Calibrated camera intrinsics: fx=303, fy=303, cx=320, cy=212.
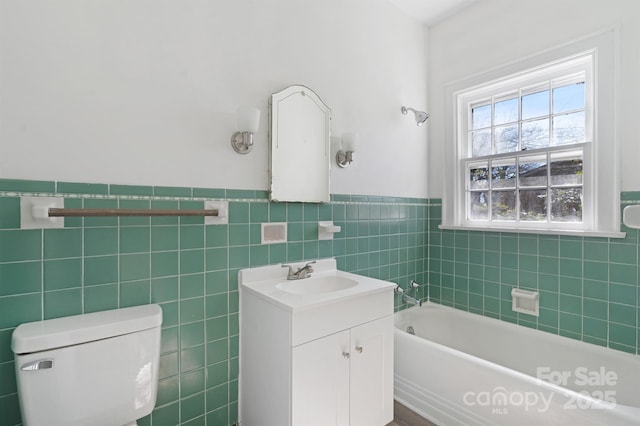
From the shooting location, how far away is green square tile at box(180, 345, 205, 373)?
1.46 meters

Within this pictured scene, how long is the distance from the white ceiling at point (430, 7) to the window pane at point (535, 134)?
109 centimetres

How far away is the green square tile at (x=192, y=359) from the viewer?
1456 mm

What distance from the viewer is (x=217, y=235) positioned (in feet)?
5.09

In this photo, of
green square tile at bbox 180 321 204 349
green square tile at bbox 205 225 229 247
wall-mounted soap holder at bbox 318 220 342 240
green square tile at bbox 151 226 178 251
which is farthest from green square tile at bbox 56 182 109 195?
wall-mounted soap holder at bbox 318 220 342 240

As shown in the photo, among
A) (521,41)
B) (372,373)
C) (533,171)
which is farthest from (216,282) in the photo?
(521,41)

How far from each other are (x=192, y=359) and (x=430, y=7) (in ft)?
9.81

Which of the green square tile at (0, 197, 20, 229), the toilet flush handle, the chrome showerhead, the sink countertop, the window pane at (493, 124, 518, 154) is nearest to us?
the toilet flush handle

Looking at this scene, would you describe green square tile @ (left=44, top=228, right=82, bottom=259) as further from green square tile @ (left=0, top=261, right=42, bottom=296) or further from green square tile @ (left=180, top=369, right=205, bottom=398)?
green square tile @ (left=180, top=369, right=205, bottom=398)

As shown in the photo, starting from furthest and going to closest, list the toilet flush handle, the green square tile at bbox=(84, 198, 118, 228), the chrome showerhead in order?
the chrome showerhead, the green square tile at bbox=(84, 198, 118, 228), the toilet flush handle

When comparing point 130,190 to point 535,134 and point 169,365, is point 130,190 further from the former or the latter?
point 535,134

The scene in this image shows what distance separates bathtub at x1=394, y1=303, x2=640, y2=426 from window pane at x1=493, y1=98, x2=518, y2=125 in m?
1.54

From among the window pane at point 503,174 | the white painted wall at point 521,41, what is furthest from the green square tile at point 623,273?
the window pane at point 503,174

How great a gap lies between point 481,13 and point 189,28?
2.20 m

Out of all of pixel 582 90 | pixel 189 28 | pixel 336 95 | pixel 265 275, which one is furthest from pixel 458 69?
pixel 265 275
